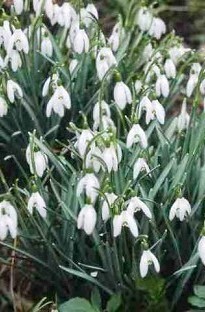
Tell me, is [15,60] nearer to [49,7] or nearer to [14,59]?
[14,59]

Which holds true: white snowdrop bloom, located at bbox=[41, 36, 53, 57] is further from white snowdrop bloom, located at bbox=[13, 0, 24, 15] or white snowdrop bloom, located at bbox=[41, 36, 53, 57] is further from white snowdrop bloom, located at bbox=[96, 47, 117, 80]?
white snowdrop bloom, located at bbox=[96, 47, 117, 80]

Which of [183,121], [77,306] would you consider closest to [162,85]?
[183,121]

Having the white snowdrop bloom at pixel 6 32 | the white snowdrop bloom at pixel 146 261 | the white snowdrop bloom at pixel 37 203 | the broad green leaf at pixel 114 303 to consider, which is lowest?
the broad green leaf at pixel 114 303

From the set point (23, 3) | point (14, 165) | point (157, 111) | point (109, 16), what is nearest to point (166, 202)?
point (157, 111)

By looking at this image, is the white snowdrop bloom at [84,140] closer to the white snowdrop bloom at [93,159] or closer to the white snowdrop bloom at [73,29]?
the white snowdrop bloom at [93,159]

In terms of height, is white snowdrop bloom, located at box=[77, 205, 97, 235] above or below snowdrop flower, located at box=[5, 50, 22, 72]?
below

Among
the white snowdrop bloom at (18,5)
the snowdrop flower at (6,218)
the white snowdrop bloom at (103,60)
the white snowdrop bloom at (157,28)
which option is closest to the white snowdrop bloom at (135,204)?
the snowdrop flower at (6,218)

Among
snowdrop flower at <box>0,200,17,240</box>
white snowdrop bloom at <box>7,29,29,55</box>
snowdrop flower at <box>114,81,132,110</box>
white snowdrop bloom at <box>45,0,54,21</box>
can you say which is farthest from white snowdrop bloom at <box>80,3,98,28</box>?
snowdrop flower at <box>0,200,17,240</box>
